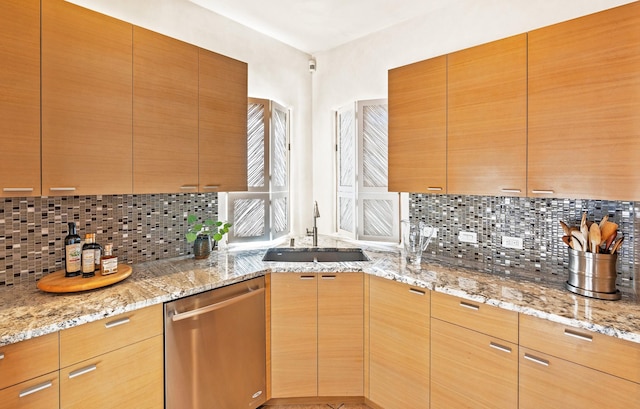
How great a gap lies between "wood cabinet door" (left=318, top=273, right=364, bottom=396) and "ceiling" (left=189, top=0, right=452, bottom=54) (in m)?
2.14

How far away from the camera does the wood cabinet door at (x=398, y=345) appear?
6.16ft

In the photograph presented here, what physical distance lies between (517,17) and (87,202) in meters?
3.13

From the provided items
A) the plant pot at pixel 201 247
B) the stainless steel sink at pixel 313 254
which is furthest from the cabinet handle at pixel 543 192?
the plant pot at pixel 201 247

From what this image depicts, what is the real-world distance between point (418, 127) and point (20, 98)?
7.34 feet

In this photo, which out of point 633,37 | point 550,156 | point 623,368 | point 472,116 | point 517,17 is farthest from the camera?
point 517,17

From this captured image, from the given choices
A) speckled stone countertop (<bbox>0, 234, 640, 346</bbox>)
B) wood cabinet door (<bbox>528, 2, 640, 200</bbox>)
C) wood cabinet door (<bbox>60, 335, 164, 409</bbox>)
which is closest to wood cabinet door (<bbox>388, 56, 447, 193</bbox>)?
wood cabinet door (<bbox>528, 2, 640, 200</bbox>)

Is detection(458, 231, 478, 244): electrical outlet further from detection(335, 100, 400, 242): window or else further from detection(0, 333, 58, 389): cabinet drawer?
detection(0, 333, 58, 389): cabinet drawer

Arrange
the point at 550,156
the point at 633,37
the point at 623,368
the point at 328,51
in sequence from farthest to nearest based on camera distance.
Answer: the point at 328,51 → the point at 550,156 → the point at 633,37 → the point at 623,368

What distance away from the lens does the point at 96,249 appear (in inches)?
69.9

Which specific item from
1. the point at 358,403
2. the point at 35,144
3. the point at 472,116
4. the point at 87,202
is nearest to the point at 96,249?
the point at 87,202

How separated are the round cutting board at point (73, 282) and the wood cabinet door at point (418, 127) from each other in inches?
74.9

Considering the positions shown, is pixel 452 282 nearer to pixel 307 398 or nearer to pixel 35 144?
pixel 307 398

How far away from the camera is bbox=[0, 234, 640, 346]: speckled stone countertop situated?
4.28 ft

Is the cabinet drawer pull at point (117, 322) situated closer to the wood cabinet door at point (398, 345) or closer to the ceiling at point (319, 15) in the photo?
the wood cabinet door at point (398, 345)
